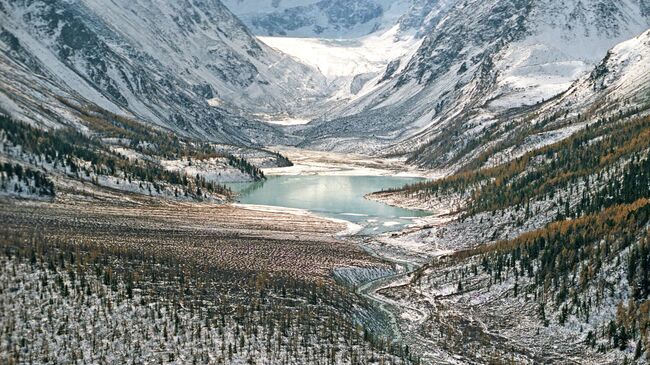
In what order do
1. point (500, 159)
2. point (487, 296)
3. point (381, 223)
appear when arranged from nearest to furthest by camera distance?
1. point (487, 296)
2. point (381, 223)
3. point (500, 159)

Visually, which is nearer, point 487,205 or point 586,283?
point 586,283

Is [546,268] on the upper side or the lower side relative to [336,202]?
lower

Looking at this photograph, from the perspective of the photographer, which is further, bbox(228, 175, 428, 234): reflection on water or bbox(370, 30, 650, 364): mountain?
bbox(228, 175, 428, 234): reflection on water

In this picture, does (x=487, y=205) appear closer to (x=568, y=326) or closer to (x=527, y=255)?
(x=527, y=255)

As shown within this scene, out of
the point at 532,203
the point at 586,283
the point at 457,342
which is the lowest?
the point at 457,342

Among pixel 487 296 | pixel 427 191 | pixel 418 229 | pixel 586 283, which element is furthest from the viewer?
pixel 427 191

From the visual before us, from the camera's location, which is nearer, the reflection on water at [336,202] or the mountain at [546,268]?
the mountain at [546,268]

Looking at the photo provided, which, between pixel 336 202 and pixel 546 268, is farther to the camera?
pixel 336 202

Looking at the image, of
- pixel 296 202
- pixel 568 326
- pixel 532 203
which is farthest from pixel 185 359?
pixel 296 202
